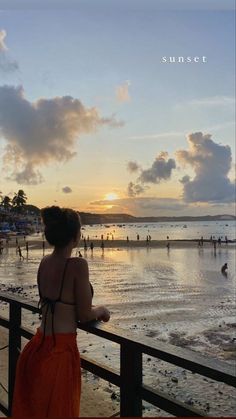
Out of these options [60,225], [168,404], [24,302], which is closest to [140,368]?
[168,404]

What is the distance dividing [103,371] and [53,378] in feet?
1.09

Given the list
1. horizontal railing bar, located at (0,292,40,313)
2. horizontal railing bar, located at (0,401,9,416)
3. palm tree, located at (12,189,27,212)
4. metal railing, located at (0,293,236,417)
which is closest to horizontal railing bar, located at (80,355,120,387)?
metal railing, located at (0,293,236,417)

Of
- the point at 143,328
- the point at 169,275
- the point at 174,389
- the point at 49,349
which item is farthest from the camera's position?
the point at 169,275

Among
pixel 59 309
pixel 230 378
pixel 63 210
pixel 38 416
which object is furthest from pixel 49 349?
pixel 230 378

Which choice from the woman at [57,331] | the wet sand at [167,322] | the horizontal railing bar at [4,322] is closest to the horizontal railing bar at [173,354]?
the woman at [57,331]

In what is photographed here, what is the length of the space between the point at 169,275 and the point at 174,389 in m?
23.6

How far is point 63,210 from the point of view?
230cm

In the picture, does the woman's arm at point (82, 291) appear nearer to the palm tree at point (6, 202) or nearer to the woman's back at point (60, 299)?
the woman's back at point (60, 299)

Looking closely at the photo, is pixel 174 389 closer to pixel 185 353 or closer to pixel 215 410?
pixel 215 410

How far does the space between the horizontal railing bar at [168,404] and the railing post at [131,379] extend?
1.9 inches

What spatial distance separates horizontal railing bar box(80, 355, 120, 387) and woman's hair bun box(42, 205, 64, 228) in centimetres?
86

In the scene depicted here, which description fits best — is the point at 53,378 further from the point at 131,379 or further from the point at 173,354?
the point at 173,354

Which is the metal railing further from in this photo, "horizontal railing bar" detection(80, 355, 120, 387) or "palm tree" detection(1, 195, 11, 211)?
"palm tree" detection(1, 195, 11, 211)

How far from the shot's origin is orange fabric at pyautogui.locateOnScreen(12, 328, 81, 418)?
2166mm
